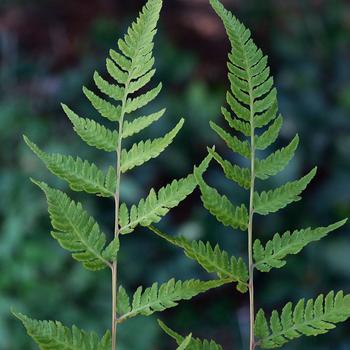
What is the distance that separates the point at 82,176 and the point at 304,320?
122 millimetres

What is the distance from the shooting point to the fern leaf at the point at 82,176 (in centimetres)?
39

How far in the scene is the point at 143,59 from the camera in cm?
39

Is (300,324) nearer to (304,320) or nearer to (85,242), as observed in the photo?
(304,320)

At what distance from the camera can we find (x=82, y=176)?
0.40 m

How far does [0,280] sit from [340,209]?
44.5 inches

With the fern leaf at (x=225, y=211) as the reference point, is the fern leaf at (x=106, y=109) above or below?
above

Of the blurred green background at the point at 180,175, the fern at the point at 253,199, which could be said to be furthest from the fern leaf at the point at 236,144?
the blurred green background at the point at 180,175

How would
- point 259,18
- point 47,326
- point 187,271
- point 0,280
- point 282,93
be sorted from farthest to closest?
point 259,18 < point 282,93 < point 187,271 < point 0,280 < point 47,326

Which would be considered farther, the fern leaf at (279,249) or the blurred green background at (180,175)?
the blurred green background at (180,175)

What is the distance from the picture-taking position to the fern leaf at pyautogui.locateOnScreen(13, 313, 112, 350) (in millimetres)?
367

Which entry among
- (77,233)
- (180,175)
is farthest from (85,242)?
(180,175)

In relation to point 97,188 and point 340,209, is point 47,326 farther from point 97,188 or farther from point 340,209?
point 340,209

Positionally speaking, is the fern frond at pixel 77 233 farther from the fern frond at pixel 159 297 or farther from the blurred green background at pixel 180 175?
the blurred green background at pixel 180 175

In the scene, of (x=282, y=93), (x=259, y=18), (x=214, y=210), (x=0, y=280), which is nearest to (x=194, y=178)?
(x=214, y=210)
